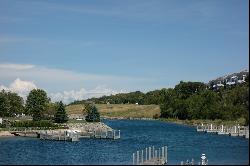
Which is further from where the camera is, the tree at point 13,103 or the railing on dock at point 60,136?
the tree at point 13,103

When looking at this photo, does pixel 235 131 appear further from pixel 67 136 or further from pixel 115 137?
pixel 67 136

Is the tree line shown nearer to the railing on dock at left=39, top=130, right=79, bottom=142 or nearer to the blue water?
the railing on dock at left=39, top=130, right=79, bottom=142

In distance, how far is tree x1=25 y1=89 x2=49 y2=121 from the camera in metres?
168

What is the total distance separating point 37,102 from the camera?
560 feet

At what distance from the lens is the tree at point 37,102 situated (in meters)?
168

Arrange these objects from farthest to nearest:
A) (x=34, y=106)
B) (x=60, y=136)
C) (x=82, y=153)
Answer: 1. (x=34, y=106)
2. (x=60, y=136)
3. (x=82, y=153)

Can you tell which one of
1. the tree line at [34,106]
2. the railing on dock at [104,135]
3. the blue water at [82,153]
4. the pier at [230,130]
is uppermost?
the tree line at [34,106]

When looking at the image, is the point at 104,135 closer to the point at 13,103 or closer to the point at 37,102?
the point at 37,102

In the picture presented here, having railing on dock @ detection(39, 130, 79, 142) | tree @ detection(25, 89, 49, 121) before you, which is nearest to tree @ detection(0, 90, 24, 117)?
tree @ detection(25, 89, 49, 121)

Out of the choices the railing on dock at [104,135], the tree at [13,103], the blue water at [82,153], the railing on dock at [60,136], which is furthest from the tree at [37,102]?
the blue water at [82,153]

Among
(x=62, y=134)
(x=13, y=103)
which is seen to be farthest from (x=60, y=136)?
(x=13, y=103)

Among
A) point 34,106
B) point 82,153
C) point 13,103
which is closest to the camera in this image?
point 82,153

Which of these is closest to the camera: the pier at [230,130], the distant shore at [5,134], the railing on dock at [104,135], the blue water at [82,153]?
Result: the blue water at [82,153]

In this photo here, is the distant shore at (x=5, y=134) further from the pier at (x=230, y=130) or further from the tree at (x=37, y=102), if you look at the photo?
the pier at (x=230, y=130)
